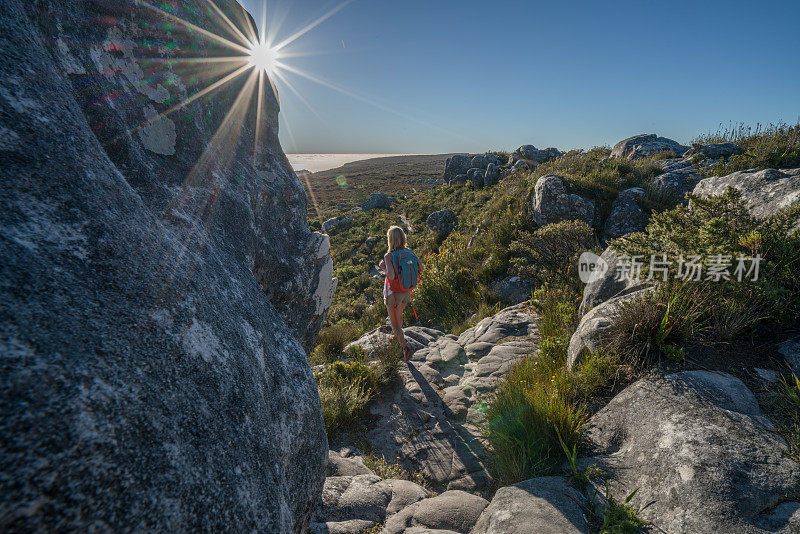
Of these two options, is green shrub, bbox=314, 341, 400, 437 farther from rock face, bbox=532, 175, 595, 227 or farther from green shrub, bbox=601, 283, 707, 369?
rock face, bbox=532, 175, 595, 227

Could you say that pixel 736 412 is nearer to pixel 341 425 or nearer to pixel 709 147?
pixel 341 425

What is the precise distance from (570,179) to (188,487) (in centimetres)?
1122

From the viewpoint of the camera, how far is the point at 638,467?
9.07 feet

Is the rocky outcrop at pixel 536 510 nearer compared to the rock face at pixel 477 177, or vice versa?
the rocky outcrop at pixel 536 510

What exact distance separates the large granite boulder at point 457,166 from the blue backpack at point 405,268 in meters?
31.2

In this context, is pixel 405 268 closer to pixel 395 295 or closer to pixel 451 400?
pixel 395 295

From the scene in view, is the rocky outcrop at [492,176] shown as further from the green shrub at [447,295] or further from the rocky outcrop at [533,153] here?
the green shrub at [447,295]

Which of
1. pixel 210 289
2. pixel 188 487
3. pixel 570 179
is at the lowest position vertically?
pixel 188 487

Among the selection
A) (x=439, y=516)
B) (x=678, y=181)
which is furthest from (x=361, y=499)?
(x=678, y=181)

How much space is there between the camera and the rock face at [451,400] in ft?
13.2

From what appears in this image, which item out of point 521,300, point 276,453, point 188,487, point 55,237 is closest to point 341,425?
point 276,453

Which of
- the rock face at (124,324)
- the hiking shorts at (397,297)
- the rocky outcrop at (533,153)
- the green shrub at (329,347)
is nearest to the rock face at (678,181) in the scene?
the hiking shorts at (397,297)

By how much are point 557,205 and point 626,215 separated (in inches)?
68.1

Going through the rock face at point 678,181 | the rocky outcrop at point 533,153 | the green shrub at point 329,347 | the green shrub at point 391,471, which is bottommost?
the green shrub at point 391,471
